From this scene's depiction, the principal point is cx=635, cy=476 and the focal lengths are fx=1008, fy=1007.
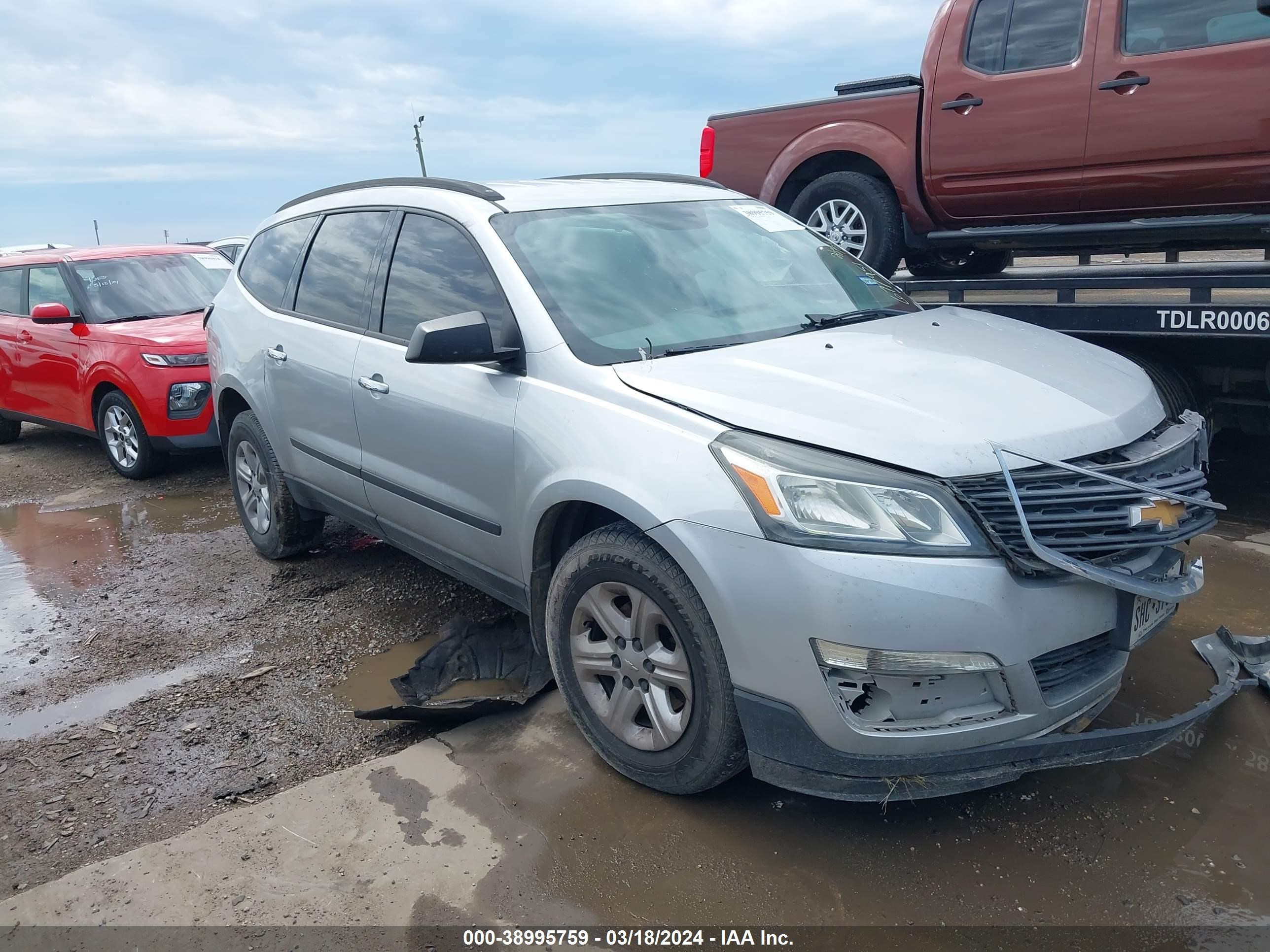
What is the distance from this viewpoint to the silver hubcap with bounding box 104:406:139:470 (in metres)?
7.50

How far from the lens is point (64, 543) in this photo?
6.19m

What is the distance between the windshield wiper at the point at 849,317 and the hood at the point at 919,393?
0.06m

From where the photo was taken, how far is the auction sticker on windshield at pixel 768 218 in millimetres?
4133

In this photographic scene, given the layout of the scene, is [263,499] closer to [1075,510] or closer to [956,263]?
[1075,510]

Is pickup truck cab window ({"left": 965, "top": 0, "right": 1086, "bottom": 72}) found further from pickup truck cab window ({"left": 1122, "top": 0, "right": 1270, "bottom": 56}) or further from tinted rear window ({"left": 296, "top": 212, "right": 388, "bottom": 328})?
tinted rear window ({"left": 296, "top": 212, "right": 388, "bottom": 328})

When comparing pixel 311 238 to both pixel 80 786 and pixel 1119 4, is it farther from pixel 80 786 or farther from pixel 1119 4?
pixel 1119 4

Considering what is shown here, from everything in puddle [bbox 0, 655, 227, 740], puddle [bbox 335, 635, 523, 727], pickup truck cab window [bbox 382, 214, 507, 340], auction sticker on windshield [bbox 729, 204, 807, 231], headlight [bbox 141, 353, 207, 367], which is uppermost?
auction sticker on windshield [bbox 729, 204, 807, 231]

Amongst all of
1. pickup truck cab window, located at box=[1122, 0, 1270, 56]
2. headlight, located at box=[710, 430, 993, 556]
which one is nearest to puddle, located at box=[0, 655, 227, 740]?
headlight, located at box=[710, 430, 993, 556]

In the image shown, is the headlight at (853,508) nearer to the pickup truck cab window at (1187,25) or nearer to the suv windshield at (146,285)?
the pickup truck cab window at (1187,25)

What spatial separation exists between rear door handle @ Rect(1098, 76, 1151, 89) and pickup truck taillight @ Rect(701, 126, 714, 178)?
8.45 feet

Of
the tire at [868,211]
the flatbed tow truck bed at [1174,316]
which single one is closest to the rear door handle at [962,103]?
the tire at [868,211]

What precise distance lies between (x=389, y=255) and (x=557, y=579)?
5.69 ft

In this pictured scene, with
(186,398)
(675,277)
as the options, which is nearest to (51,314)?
(186,398)

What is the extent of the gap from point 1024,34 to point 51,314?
6.88 metres
